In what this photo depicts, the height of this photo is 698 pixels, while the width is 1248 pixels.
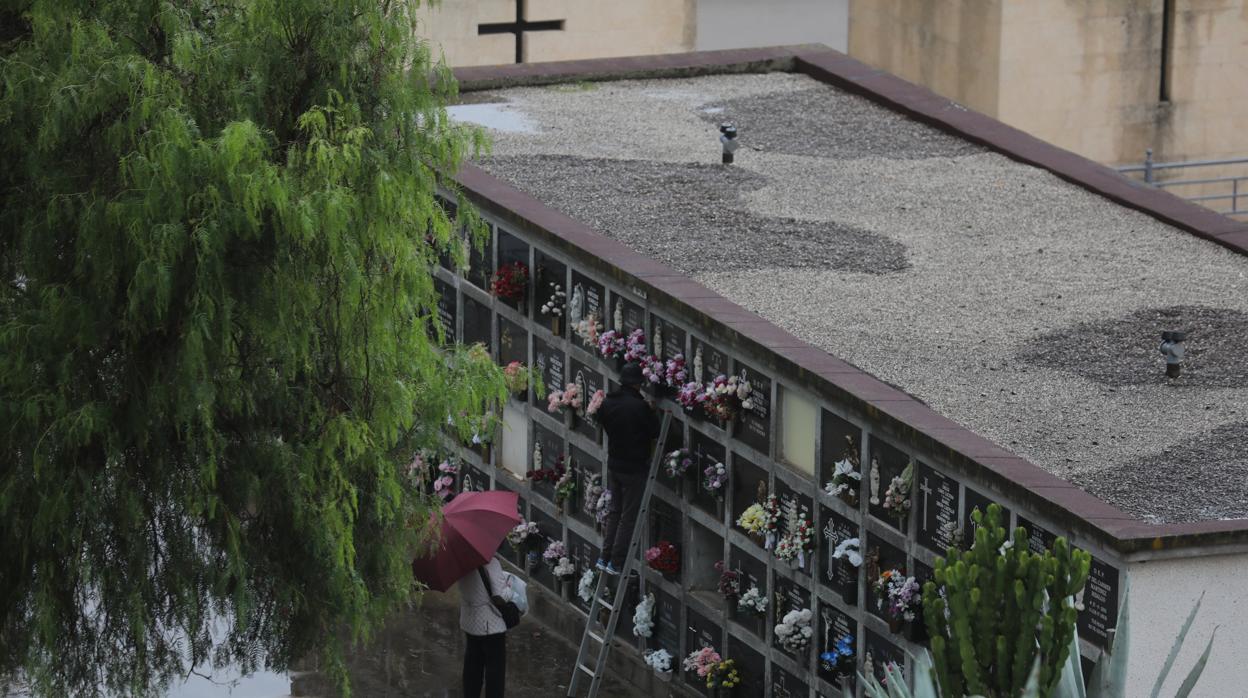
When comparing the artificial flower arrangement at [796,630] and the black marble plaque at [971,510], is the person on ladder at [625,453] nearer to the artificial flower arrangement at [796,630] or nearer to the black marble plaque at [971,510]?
the artificial flower arrangement at [796,630]

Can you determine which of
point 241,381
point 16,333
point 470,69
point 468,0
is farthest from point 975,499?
point 468,0

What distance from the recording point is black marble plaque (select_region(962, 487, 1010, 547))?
13.8 meters

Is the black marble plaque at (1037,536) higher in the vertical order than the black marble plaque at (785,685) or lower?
higher

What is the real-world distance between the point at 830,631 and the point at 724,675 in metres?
1.24

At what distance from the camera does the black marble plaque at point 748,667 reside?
16281mm

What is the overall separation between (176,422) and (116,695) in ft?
4.89

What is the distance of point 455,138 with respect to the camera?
13.0 metres

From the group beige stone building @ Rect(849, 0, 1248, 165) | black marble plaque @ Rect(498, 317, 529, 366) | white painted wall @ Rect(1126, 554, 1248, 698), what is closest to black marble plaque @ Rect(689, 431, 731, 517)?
black marble plaque @ Rect(498, 317, 529, 366)

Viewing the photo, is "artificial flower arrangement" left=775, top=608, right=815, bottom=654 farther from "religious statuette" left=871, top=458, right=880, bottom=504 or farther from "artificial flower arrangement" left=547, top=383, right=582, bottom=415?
"artificial flower arrangement" left=547, top=383, right=582, bottom=415

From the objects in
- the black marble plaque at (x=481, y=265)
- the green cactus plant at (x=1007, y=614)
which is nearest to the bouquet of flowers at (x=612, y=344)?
the black marble plaque at (x=481, y=265)

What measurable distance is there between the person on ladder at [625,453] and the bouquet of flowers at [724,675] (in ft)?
3.55

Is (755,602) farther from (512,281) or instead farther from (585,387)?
(512,281)

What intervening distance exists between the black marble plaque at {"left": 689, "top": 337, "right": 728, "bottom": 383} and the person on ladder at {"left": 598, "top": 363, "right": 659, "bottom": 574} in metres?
0.41

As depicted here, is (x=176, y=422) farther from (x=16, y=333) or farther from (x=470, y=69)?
(x=470, y=69)
